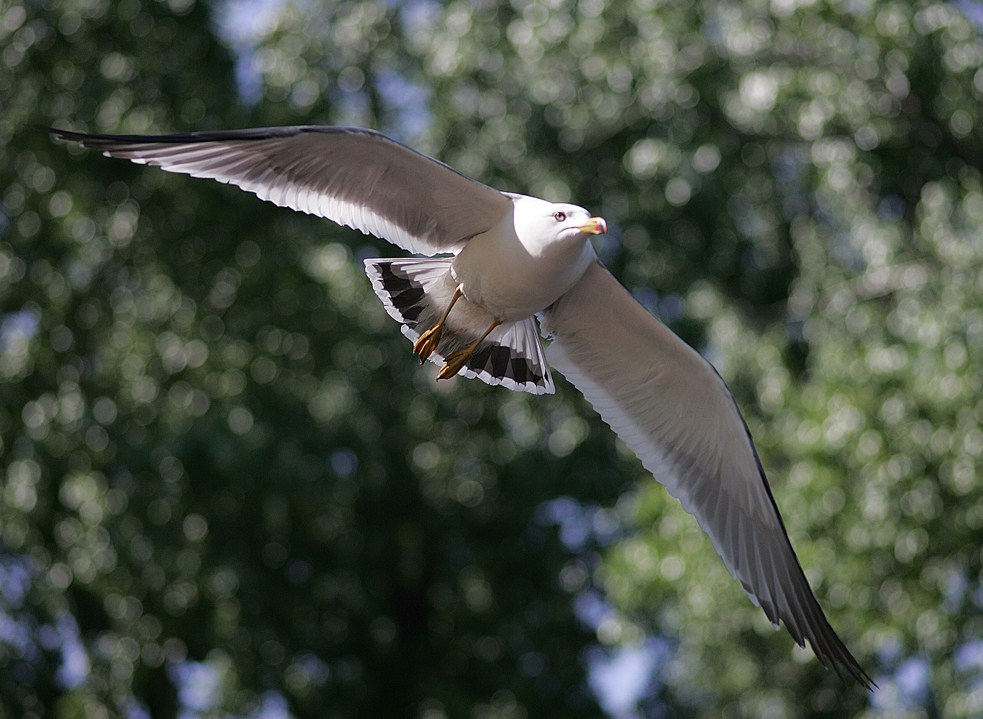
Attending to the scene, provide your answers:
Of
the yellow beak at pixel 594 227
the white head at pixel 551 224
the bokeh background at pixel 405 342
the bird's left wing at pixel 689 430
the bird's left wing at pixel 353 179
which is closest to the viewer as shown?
the yellow beak at pixel 594 227

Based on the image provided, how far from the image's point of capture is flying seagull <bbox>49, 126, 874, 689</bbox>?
223 inches

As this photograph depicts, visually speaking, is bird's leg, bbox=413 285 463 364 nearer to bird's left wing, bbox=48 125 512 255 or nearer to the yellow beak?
bird's left wing, bbox=48 125 512 255

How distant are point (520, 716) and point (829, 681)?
6.42ft

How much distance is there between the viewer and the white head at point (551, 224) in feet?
18.0

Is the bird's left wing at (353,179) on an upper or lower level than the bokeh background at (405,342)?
upper

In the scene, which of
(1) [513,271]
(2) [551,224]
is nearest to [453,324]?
(1) [513,271]

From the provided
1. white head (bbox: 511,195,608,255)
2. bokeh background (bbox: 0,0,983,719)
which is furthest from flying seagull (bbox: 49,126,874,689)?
bokeh background (bbox: 0,0,983,719)

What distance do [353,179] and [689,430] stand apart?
1663 millimetres

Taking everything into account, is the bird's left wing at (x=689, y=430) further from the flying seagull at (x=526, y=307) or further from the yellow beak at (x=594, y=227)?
the yellow beak at (x=594, y=227)

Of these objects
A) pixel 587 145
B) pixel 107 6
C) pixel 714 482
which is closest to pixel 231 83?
pixel 107 6

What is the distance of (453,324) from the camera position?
20.5 ft

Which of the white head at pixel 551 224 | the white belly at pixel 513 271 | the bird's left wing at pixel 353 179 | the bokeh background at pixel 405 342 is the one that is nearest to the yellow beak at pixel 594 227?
the white head at pixel 551 224

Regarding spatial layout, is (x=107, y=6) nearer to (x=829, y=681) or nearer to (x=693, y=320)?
(x=693, y=320)

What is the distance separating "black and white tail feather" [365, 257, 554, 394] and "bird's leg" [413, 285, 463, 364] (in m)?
0.05
